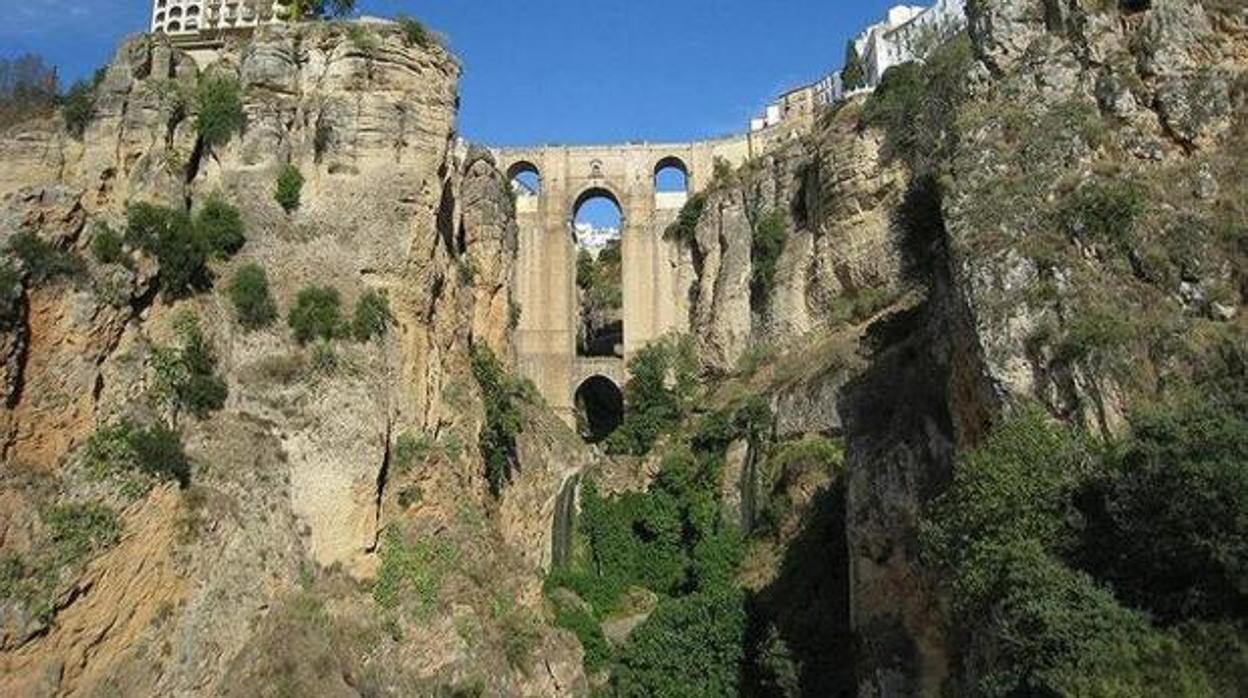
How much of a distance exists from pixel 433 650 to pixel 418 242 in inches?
390

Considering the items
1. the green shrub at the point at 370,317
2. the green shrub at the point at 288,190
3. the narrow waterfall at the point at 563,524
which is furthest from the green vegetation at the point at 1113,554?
the narrow waterfall at the point at 563,524

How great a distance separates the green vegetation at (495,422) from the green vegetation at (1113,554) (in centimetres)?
1883

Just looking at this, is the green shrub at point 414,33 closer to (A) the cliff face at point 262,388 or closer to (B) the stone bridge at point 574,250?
(A) the cliff face at point 262,388

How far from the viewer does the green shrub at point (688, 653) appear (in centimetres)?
3066

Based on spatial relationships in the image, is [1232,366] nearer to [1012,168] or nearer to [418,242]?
[1012,168]

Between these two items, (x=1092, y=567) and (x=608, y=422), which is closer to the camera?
(x=1092, y=567)

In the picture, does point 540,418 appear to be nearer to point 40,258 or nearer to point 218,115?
point 218,115

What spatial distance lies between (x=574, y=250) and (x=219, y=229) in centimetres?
2718

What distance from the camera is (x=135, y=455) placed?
22.5 m

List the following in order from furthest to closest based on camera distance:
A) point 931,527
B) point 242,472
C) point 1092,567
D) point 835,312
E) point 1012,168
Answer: point 835,312
point 242,472
point 1012,168
point 931,527
point 1092,567

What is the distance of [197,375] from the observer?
24812 mm

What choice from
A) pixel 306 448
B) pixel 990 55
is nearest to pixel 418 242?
pixel 306 448

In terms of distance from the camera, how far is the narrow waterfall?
37125mm

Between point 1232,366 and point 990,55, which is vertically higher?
point 990,55
